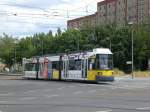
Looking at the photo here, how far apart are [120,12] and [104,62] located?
97644mm

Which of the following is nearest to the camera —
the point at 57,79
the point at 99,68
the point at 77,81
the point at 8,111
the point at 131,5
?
the point at 8,111

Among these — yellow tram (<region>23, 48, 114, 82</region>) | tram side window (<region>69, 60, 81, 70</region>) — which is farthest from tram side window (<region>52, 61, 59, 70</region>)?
tram side window (<region>69, 60, 81, 70</region>)

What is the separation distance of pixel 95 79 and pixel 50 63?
13.5 m

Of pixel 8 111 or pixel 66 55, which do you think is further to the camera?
pixel 66 55

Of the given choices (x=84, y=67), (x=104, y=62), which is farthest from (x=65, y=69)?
(x=104, y=62)

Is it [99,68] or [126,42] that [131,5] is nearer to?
[126,42]

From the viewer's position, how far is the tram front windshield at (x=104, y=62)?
162 feet

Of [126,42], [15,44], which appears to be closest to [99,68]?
[126,42]

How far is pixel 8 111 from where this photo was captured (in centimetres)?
1894

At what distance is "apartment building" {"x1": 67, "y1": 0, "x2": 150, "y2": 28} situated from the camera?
446 ft

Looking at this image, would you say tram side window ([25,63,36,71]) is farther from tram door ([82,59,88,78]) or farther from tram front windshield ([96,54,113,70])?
tram front windshield ([96,54,113,70])

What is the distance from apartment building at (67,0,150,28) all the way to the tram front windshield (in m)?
80.4

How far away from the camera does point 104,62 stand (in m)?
49.7

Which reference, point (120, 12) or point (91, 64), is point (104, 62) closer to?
point (91, 64)
